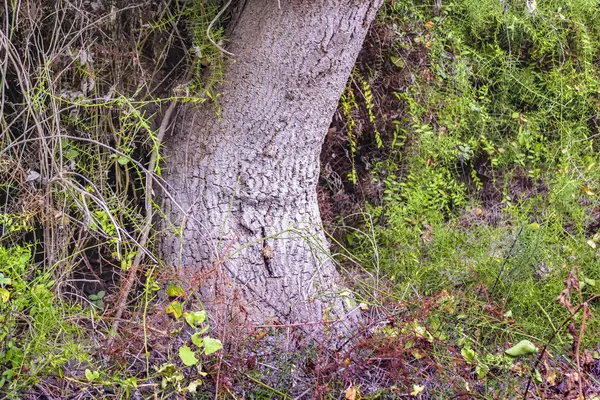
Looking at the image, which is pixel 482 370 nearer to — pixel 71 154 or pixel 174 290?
pixel 174 290

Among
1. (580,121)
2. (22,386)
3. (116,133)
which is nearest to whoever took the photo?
(22,386)

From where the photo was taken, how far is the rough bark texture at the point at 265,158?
2.71 metres

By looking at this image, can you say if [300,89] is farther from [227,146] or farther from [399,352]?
[399,352]

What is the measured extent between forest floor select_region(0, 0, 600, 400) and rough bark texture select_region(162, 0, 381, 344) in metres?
0.20

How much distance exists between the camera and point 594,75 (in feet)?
13.9

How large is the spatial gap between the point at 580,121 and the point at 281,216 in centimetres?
233

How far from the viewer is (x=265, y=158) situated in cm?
280

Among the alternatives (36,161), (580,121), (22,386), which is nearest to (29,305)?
(22,386)

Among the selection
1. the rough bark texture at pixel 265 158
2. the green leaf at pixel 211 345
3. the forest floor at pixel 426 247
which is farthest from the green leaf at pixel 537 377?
the green leaf at pixel 211 345

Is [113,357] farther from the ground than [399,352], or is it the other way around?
[399,352]

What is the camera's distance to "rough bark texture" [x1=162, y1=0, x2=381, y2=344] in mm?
2705

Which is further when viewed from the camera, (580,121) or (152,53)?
(580,121)

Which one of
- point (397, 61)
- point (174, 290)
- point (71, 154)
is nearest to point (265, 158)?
point (174, 290)

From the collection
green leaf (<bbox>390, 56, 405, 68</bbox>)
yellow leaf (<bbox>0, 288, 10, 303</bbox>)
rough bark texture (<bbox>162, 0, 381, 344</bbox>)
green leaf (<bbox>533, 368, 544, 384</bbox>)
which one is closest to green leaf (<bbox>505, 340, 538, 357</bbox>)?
green leaf (<bbox>533, 368, 544, 384</bbox>)
